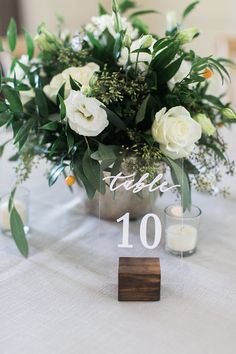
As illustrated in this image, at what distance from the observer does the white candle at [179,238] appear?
3.01 feet

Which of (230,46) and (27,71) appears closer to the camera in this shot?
(27,71)

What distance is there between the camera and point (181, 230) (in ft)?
3.02

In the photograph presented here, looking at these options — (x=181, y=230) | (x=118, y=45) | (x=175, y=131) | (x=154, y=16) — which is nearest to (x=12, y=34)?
(x=118, y=45)

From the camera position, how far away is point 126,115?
0.93 meters

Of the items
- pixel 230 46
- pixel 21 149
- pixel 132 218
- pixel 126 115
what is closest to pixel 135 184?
pixel 132 218

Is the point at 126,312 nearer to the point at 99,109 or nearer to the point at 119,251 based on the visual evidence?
the point at 119,251

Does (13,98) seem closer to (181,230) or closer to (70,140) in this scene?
(70,140)

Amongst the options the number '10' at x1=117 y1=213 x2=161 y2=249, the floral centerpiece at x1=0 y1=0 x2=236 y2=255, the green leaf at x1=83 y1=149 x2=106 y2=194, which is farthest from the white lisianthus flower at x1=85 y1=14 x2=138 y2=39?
the number '10' at x1=117 y1=213 x2=161 y2=249

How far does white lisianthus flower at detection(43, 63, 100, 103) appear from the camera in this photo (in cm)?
93

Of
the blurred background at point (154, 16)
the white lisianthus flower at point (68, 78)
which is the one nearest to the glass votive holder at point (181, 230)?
the white lisianthus flower at point (68, 78)

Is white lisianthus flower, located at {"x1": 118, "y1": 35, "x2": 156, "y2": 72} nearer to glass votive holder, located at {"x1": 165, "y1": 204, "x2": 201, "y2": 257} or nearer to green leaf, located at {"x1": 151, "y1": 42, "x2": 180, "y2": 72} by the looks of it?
green leaf, located at {"x1": 151, "y1": 42, "x2": 180, "y2": 72}

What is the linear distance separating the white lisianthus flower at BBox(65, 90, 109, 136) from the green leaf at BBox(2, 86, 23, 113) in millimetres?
171

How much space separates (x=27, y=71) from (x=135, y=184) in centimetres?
44

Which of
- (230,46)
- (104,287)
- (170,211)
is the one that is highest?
(230,46)
